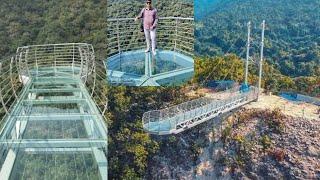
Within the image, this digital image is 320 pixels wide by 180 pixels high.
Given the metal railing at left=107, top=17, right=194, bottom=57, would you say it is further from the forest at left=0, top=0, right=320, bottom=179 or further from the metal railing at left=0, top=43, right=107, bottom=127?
the metal railing at left=0, top=43, right=107, bottom=127

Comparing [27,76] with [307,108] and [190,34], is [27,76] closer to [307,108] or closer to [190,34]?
[190,34]

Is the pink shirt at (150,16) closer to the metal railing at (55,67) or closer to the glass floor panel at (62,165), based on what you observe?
the metal railing at (55,67)

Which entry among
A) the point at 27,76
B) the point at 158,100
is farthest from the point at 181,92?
the point at 27,76

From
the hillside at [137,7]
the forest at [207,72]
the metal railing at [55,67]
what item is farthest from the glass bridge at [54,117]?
the hillside at [137,7]

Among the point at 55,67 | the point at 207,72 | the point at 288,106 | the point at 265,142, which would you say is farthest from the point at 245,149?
the point at 55,67

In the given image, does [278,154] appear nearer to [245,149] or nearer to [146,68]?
A: [245,149]

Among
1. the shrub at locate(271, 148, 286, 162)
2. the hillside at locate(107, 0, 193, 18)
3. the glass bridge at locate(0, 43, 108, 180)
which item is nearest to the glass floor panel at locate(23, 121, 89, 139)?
the glass bridge at locate(0, 43, 108, 180)
